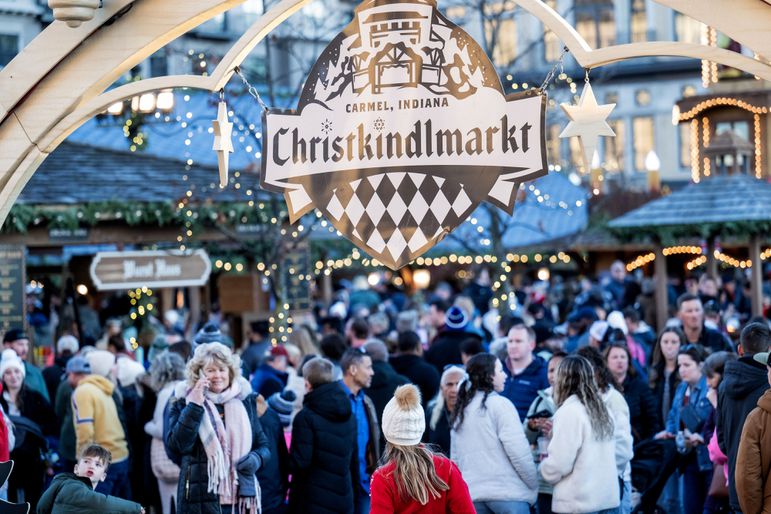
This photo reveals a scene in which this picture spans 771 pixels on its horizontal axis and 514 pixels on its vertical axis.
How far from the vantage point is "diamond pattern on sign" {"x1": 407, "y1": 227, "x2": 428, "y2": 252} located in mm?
6539

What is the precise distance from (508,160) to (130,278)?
812 cm

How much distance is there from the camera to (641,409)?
9859 millimetres

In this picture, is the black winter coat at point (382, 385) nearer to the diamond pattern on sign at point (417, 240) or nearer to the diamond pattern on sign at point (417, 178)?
the diamond pattern on sign at point (417, 240)

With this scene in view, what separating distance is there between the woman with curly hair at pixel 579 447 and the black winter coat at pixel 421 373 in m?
3.11

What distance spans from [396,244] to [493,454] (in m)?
1.80

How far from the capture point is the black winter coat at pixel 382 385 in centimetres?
976

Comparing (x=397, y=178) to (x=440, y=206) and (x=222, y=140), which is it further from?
(x=222, y=140)

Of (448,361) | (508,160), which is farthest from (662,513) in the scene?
(508,160)

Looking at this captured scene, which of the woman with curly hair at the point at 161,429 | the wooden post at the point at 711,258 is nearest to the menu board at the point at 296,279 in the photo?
the woman with curly hair at the point at 161,429

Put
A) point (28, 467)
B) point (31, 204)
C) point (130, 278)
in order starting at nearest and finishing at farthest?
1. point (28, 467)
2. point (130, 278)
3. point (31, 204)

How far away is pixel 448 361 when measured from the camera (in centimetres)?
1198

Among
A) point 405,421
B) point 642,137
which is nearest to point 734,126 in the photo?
point 405,421

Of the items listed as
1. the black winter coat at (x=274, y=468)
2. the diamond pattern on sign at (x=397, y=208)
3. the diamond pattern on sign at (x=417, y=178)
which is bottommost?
the black winter coat at (x=274, y=468)

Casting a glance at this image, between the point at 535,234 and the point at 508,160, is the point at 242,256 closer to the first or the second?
the point at 535,234
